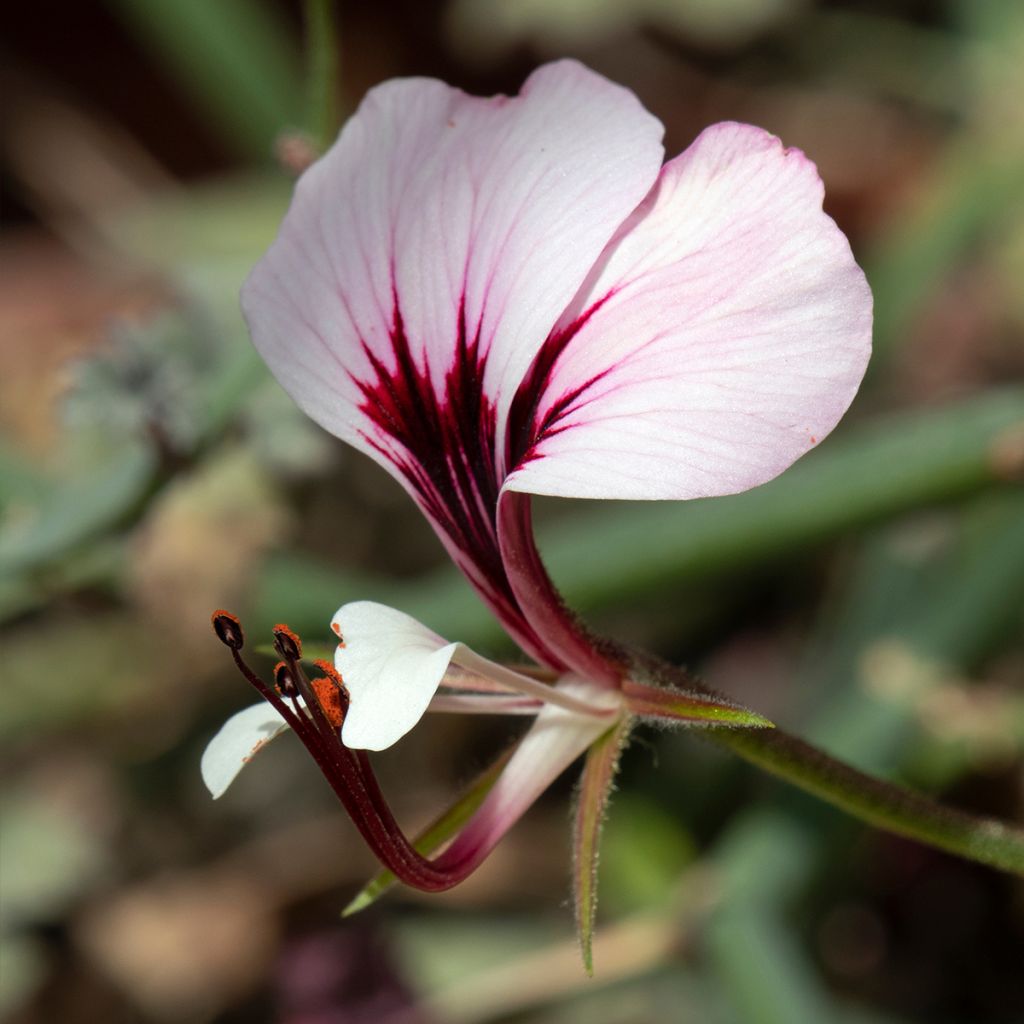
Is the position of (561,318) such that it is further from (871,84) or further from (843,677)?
(871,84)

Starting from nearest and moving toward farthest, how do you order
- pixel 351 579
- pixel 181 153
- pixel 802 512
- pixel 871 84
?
1. pixel 802 512
2. pixel 351 579
3. pixel 871 84
4. pixel 181 153

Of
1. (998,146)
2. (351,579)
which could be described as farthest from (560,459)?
(998,146)

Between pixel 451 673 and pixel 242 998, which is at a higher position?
pixel 451 673

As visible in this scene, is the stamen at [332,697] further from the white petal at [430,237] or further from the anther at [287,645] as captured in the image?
the white petal at [430,237]

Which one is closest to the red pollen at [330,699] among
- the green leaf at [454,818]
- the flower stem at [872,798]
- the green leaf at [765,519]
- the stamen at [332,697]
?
the stamen at [332,697]

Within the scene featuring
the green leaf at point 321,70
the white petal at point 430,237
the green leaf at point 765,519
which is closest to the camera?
the white petal at point 430,237

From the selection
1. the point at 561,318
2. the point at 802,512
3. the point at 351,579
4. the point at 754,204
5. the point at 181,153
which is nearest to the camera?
the point at 754,204

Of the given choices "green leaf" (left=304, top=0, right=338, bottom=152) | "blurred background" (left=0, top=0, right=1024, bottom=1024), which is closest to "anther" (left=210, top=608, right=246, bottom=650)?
"blurred background" (left=0, top=0, right=1024, bottom=1024)

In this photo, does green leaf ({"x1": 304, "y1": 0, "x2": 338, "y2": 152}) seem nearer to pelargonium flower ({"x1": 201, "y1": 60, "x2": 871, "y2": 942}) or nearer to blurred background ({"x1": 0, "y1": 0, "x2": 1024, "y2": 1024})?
blurred background ({"x1": 0, "y1": 0, "x2": 1024, "y2": 1024})

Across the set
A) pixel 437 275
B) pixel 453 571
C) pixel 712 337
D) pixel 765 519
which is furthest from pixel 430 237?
pixel 453 571
